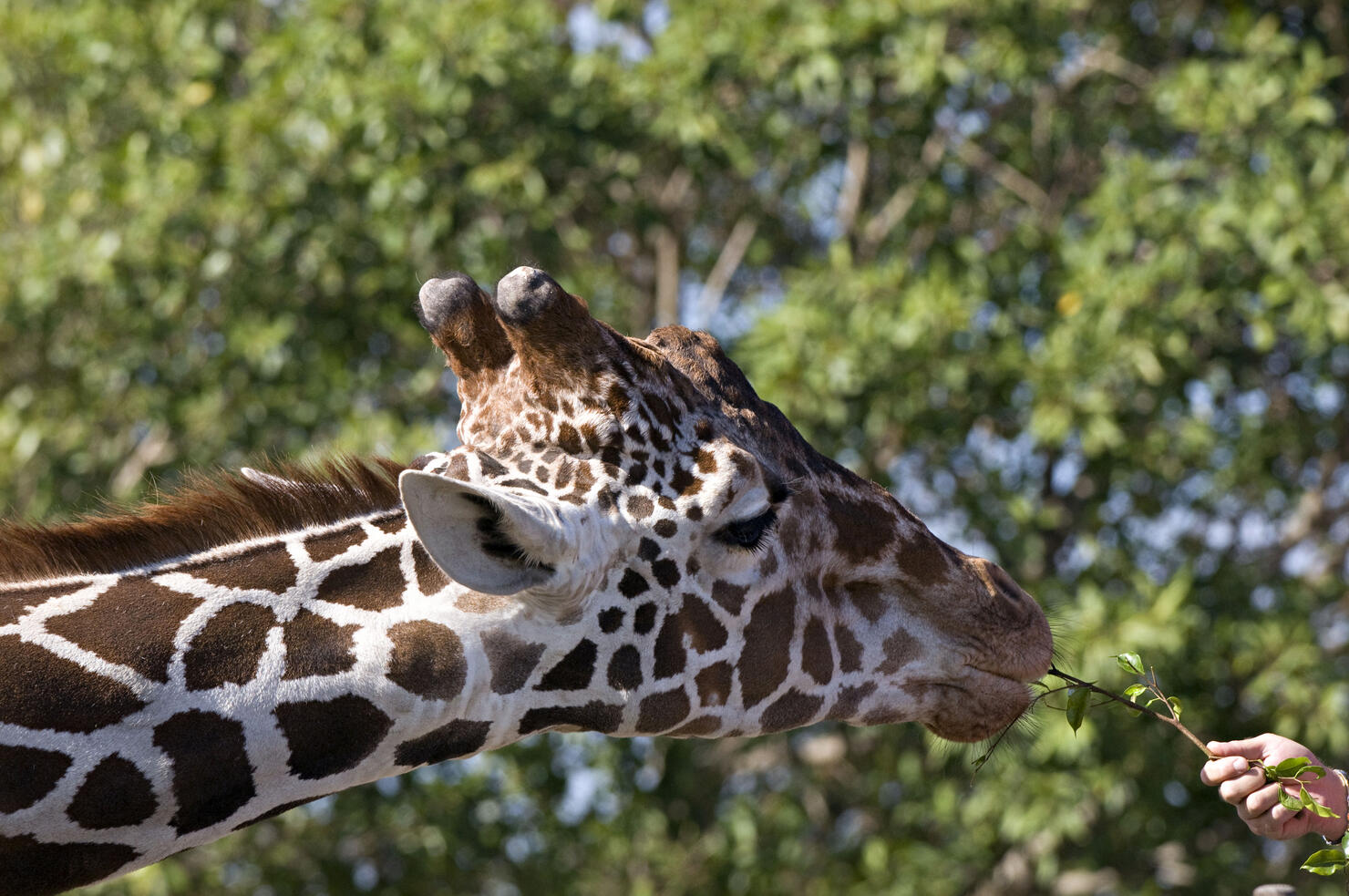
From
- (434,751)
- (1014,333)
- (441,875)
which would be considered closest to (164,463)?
(441,875)

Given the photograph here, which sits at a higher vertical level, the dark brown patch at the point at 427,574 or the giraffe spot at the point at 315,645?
the dark brown patch at the point at 427,574

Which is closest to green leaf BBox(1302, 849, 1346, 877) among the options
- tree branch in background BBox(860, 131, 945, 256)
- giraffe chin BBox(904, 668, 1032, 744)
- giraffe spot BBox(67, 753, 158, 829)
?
giraffe chin BBox(904, 668, 1032, 744)

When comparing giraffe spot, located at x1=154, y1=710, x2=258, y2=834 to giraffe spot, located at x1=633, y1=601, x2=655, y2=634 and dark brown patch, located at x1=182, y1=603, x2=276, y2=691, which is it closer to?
dark brown patch, located at x1=182, y1=603, x2=276, y2=691

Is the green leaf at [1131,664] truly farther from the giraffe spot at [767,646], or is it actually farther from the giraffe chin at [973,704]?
the giraffe spot at [767,646]

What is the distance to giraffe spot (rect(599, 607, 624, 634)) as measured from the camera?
254 cm

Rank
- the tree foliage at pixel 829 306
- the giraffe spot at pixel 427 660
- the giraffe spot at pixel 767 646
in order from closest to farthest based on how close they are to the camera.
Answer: the giraffe spot at pixel 427 660, the giraffe spot at pixel 767 646, the tree foliage at pixel 829 306

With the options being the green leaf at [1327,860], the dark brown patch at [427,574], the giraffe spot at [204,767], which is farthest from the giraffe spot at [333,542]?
the green leaf at [1327,860]

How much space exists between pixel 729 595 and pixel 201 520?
0.93 m

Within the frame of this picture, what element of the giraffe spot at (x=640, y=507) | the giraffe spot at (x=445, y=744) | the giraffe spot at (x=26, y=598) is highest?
the giraffe spot at (x=640, y=507)

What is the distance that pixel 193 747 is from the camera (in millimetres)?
2252

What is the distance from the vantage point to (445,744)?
2447 mm

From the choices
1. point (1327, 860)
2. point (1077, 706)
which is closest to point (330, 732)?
point (1077, 706)

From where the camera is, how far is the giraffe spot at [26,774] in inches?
84.7

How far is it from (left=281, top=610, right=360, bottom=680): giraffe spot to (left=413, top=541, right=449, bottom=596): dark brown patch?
0.43 feet
